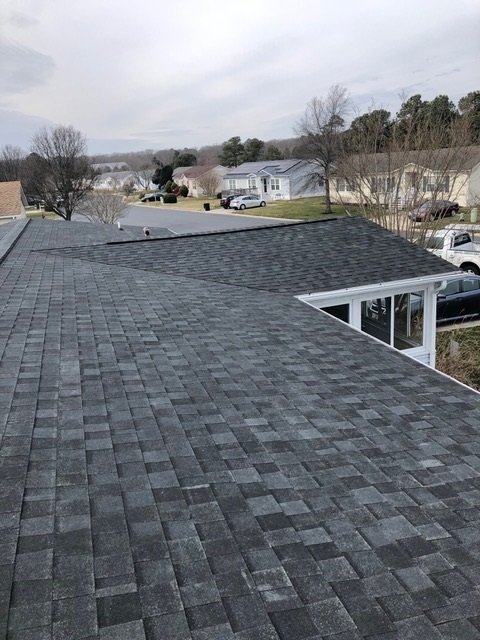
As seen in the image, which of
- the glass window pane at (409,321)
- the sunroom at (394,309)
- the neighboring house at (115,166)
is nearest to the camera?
the sunroom at (394,309)

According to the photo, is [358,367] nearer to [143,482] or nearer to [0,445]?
[143,482]

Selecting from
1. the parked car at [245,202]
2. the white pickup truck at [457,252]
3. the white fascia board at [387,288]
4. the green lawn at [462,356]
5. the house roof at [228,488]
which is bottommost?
the green lawn at [462,356]

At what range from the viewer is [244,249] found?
44.7ft

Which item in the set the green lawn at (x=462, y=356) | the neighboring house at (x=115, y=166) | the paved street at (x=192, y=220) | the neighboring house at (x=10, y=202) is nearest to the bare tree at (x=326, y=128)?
the paved street at (x=192, y=220)

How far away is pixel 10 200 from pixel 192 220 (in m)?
15.2

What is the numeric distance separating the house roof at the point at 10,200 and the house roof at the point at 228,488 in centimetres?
3512

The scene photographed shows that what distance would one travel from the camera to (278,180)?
64438 millimetres

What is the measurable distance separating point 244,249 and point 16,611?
456 inches

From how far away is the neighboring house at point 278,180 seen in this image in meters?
63.3

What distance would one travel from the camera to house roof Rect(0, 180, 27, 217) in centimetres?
3938

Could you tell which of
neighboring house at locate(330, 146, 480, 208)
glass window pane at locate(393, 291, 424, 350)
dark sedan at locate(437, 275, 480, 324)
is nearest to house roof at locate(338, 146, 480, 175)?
neighboring house at locate(330, 146, 480, 208)

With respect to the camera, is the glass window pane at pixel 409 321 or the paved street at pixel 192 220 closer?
the glass window pane at pixel 409 321

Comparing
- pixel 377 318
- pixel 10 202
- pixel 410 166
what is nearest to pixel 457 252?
pixel 410 166

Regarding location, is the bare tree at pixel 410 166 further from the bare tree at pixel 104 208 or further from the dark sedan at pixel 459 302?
the bare tree at pixel 104 208
